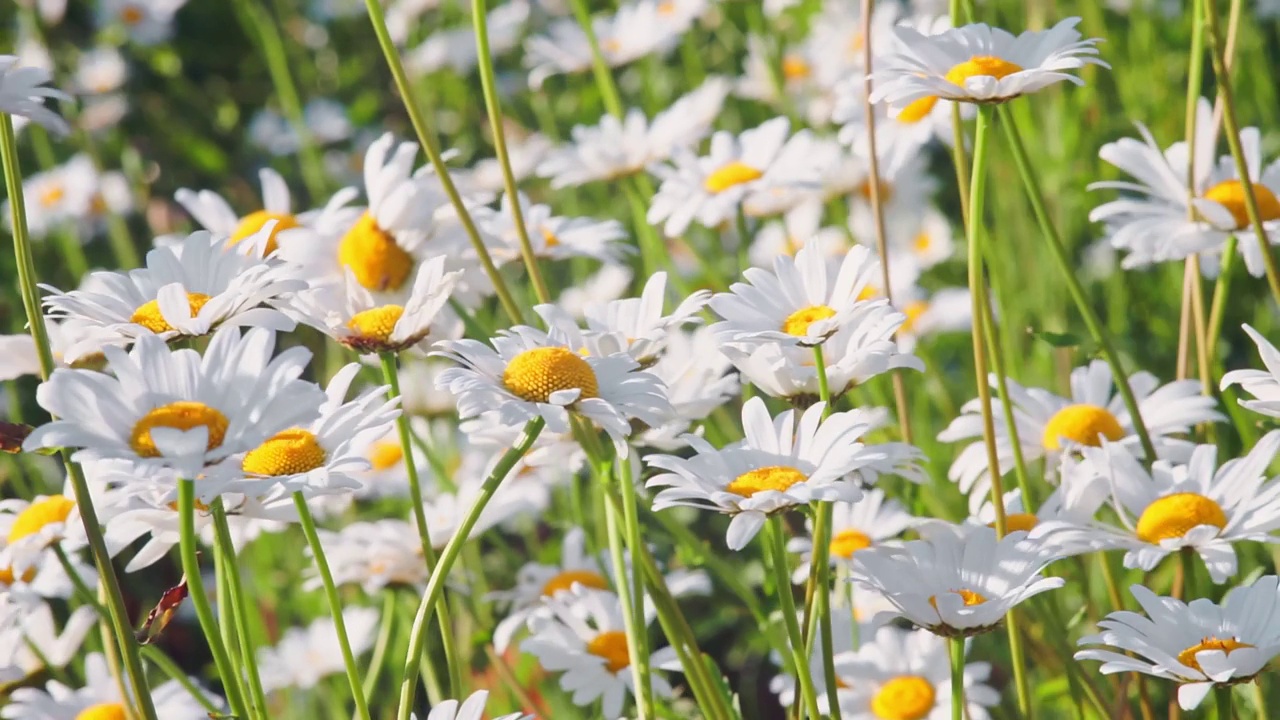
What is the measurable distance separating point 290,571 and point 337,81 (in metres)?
1.95

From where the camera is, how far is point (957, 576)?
3.08 ft

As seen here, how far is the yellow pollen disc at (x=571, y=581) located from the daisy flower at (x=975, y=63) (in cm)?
62

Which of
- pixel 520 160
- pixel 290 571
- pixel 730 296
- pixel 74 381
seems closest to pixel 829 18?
pixel 520 160

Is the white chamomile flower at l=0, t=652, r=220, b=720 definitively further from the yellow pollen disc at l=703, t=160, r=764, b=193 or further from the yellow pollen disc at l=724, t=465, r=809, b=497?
the yellow pollen disc at l=703, t=160, r=764, b=193

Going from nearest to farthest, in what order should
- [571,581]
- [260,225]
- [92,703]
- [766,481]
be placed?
[766,481] < [92,703] < [260,225] < [571,581]

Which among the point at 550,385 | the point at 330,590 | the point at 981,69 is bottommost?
the point at 330,590

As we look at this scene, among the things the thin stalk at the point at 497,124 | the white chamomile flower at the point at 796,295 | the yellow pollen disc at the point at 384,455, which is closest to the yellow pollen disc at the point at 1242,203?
the white chamomile flower at the point at 796,295

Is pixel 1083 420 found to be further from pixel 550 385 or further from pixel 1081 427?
pixel 550 385

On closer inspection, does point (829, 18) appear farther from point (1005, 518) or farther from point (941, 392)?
point (1005, 518)

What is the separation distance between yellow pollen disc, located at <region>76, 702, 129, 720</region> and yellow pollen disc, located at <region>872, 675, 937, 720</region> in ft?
2.06

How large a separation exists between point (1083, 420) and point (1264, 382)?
1.15 ft

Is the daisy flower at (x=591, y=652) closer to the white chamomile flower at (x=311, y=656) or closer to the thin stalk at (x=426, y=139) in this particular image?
the thin stalk at (x=426, y=139)

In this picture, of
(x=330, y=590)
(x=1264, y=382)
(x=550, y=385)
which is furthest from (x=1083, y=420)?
(x=330, y=590)

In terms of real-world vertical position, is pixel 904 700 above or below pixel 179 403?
below
